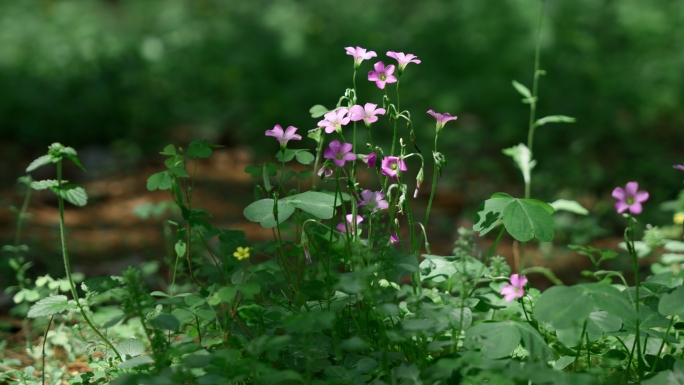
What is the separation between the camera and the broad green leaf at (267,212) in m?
1.65

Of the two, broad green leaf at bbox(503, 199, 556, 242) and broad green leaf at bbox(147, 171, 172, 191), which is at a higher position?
broad green leaf at bbox(147, 171, 172, 191)

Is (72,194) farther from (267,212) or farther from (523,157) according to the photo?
(523,157)

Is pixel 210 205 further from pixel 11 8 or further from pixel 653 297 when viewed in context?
pixel 11 8

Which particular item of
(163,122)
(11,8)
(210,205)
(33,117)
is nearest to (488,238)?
(210,205)

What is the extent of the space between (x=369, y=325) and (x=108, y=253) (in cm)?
224

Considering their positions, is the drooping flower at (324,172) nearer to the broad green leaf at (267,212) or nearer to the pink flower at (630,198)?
the broad green leaf at (267,212)

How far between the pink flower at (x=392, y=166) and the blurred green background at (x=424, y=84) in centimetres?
314

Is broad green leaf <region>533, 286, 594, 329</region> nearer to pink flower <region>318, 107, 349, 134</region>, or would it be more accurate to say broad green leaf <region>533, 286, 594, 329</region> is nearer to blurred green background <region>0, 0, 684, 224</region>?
pink flower <region>318, 107, 349, 134</region>

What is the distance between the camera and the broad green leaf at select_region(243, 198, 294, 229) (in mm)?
1652

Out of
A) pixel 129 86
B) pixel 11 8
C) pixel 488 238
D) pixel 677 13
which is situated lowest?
pixel 488 238

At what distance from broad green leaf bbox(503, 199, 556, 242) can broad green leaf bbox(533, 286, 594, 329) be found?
0.78 feet

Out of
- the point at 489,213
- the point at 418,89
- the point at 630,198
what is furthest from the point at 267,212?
the point at 418,89

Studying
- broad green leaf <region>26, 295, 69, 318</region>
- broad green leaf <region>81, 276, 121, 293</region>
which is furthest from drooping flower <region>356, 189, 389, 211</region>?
broad green leaf <region>26, 295, 69, 318</region>

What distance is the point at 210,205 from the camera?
168 inches
